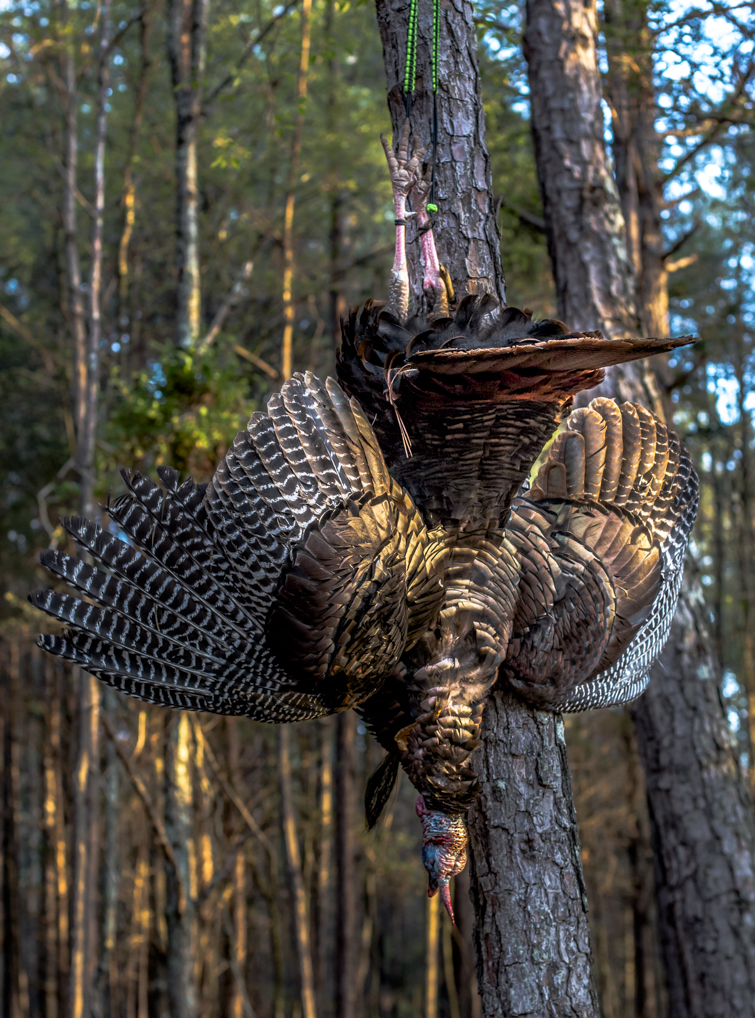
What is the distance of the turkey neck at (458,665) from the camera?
2010 millimetres

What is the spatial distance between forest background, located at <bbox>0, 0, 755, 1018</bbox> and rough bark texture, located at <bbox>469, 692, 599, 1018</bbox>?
12.1ft

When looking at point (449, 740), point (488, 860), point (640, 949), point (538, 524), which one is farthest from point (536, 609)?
point (640, 949)

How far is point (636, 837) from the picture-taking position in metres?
A: 12.8

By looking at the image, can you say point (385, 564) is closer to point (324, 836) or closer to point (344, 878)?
point (344, 878)

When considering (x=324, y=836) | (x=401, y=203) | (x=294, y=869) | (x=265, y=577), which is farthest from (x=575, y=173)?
(x=324, y=836)

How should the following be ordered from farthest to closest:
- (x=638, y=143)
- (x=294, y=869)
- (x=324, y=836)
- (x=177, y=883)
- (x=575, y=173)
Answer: (x=324, y=836) → (x=294, y=869) → (x=638, y=143) → (x=177, y=883) → (x=575, y=173)

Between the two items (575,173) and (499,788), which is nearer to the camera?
(499,788)

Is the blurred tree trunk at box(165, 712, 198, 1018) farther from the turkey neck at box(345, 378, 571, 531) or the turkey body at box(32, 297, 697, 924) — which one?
the turkey neck at box(345, 378, 571, 531)

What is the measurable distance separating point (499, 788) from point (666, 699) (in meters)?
2.21

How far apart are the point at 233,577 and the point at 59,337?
1255 cm

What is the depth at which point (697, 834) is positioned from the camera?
13.5 ft

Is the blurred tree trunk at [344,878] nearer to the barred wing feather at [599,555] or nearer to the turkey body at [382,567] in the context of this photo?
the barred wing feather at [599,555]

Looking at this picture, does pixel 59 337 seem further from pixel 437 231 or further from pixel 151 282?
pixel 437 231

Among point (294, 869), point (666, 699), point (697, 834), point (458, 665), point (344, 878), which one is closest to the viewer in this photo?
point (458, 665)
